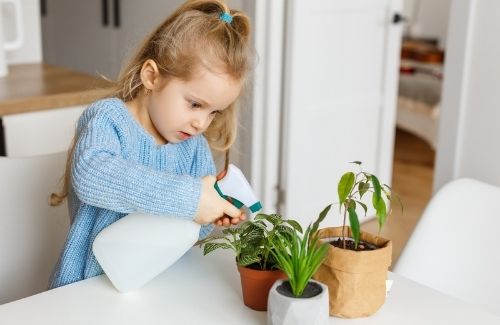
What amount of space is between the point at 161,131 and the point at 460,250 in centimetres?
65

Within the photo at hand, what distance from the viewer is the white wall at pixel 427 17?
19.4 feet

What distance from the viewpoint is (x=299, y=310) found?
36.5 inches

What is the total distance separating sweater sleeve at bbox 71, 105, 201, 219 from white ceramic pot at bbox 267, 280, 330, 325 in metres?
0.20

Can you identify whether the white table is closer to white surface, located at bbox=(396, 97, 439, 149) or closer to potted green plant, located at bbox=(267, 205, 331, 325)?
potted green plant, located at bbox=(267, 205, 331, 325)

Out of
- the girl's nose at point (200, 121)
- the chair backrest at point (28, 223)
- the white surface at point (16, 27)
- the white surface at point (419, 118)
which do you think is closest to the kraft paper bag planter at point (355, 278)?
the girl's nose at point (200, 121)

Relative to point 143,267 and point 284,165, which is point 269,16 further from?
point 143,267

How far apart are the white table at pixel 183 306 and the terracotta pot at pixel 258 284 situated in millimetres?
16

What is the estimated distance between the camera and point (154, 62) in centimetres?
123

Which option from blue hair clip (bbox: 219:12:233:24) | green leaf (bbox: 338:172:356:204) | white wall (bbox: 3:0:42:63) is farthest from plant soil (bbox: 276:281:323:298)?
white wall (bbox: 3:0:42:63)

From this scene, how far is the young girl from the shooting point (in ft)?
3.51

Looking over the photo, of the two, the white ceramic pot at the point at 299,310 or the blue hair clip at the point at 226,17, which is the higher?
the blue hair clip at the point at 226,17

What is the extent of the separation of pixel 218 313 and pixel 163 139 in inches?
15.5

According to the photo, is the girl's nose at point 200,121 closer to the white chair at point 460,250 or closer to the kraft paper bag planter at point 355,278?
the kraft paper bag planter at point 355,278

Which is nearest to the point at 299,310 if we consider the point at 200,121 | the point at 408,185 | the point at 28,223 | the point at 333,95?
the point at 200,121
